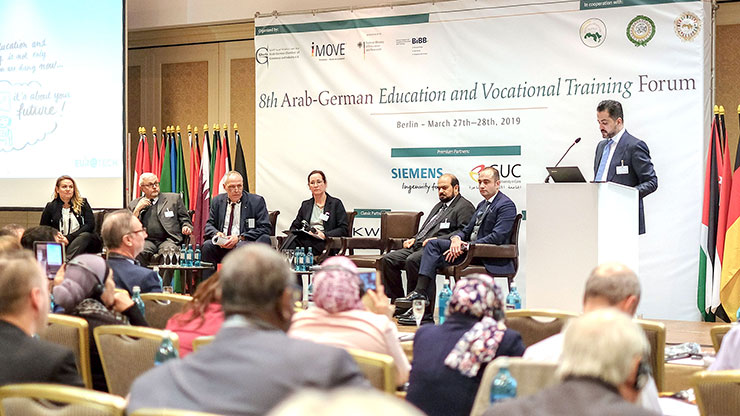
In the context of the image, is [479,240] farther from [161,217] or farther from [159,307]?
[159,307]

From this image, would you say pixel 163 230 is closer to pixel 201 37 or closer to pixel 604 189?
pixel 201 37

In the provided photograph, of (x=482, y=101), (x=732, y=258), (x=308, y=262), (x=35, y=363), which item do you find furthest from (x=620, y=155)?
(x=35, y=363)

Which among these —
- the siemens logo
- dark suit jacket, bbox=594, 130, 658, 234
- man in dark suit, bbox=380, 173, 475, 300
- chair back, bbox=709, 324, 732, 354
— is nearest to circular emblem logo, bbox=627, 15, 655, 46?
dark suit jacket, bbox=594, 130, 658, 234

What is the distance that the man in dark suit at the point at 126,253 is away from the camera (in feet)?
13.8

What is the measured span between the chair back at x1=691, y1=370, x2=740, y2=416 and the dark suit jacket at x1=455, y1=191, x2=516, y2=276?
4692 mm

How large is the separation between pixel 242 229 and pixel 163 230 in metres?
0.94

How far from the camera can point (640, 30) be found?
757 centimetres

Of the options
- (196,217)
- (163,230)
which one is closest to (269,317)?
(163,230)

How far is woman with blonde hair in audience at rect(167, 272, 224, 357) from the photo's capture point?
325 centimetres

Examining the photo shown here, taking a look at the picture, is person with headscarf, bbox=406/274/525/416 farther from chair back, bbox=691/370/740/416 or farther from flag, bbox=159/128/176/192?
flag, bbox=159/128/176/192

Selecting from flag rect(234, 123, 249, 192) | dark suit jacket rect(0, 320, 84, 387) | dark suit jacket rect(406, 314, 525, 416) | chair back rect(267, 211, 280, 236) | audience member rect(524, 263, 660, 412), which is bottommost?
dark suit jacket rect(406, 314, 525, 416)

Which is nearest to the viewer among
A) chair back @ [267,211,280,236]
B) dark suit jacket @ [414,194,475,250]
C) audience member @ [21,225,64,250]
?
audience member @ [21,225,64,250]

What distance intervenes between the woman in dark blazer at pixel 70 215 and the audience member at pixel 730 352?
6.60 meters

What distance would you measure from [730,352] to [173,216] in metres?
6.53
